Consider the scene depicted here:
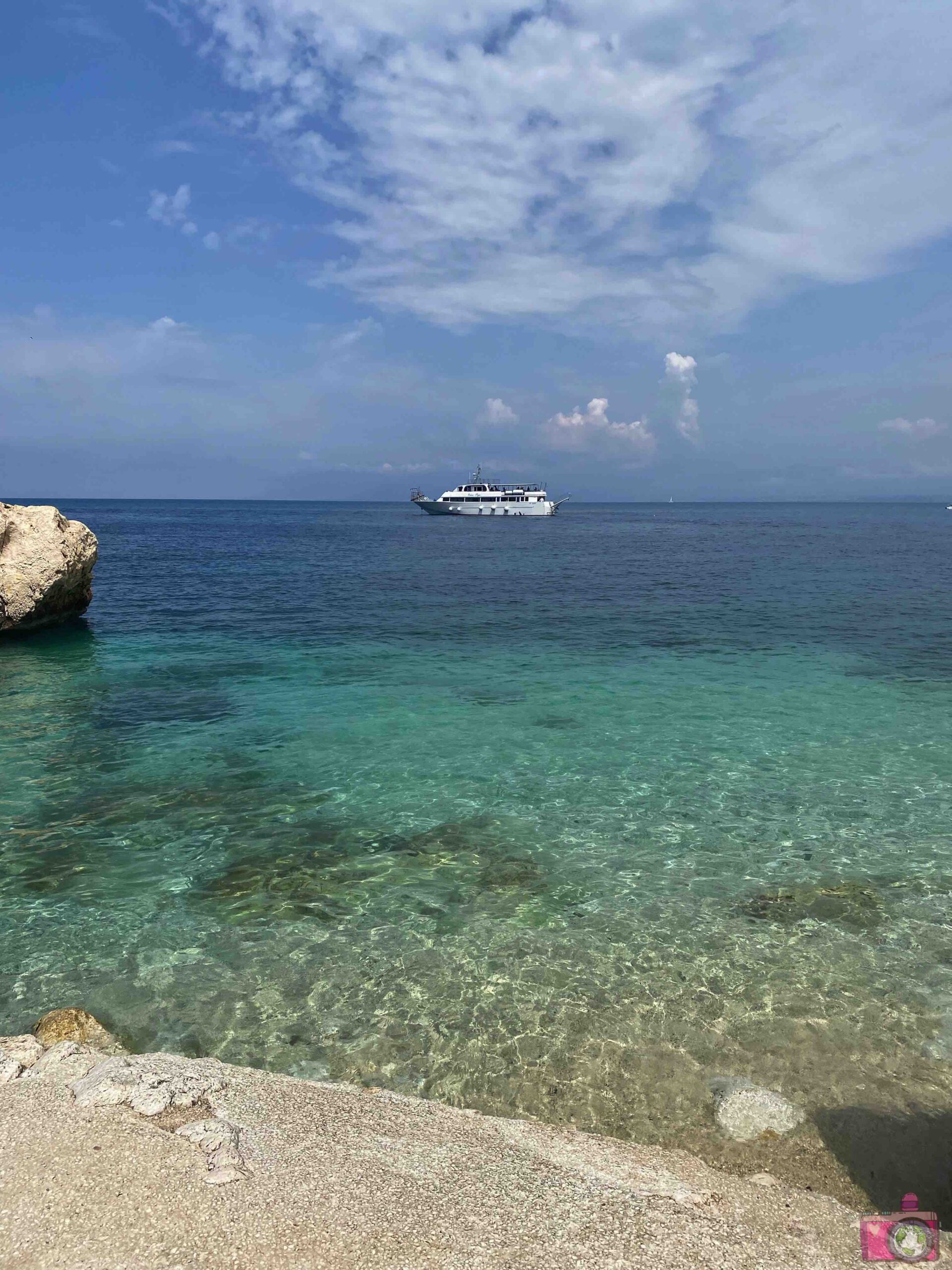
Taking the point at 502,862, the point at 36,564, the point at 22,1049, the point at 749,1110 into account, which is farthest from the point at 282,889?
the point at 36,564

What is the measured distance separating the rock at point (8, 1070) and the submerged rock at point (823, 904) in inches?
312

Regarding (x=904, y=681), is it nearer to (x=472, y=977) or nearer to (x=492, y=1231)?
(x=472, y=977)

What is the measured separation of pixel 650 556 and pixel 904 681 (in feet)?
153

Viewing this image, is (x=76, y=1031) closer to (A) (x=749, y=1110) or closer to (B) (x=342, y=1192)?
(B) (x=342, y=1192)

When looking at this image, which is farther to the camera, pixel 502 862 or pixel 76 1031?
pixel 502 862

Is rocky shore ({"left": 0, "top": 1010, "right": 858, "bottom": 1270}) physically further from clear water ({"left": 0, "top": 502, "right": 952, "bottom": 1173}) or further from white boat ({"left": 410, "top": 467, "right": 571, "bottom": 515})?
white boat ({"left": 410, "top": 467, "right": 571, "bottom": 515})

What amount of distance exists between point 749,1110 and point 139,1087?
16.7 ft

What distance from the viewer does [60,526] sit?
26.7 meters

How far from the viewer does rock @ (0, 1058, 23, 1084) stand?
19.1 ft

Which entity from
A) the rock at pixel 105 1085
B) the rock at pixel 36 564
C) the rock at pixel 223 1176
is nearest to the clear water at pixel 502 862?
the rock at pixel 105 1085

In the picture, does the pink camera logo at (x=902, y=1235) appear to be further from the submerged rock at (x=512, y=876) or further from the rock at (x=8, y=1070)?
the rock at (x=8, y=1070)

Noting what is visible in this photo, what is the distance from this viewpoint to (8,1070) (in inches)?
234

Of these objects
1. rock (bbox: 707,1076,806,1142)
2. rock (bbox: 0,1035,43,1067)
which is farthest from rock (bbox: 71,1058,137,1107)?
rock (bbox: 707,1076,806,1142)

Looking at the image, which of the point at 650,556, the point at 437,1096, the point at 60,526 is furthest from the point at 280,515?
the point at 437,1096
